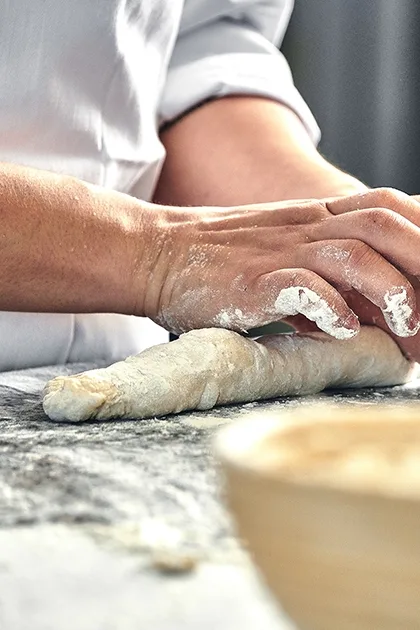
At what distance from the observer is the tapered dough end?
2.42ft

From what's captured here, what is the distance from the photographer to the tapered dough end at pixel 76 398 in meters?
0.74

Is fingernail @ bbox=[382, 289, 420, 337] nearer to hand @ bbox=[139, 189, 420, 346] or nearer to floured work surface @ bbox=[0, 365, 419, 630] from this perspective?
hand @ bbox=[139, 189, 420, 346]

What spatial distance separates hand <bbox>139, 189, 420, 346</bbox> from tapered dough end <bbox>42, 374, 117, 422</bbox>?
18 cm

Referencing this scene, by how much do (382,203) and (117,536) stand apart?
1.90 ft

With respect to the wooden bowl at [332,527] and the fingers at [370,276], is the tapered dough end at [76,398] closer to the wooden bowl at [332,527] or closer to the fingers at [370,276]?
the fingers at [370,276]

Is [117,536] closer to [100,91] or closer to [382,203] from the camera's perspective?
[382,203]

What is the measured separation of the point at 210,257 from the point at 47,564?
539 millimetres

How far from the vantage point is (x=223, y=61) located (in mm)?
1362

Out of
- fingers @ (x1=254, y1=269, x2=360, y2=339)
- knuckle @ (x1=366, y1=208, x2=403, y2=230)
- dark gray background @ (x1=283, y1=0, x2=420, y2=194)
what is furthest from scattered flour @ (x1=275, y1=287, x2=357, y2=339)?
dark gray background @ (x1=283, y1=0, x2=420, y2=194)

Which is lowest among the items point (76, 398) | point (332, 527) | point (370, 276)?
point (76, 398)

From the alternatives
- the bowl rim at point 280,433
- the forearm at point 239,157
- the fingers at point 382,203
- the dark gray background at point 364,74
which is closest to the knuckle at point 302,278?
the fingers at point 382,203

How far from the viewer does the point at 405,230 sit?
2.87 ft

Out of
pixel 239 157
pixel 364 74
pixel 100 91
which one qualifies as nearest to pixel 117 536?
pixel 100 91

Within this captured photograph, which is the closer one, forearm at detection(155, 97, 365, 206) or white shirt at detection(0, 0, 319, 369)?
white shirt at detection(0, 0, 319, 369)
